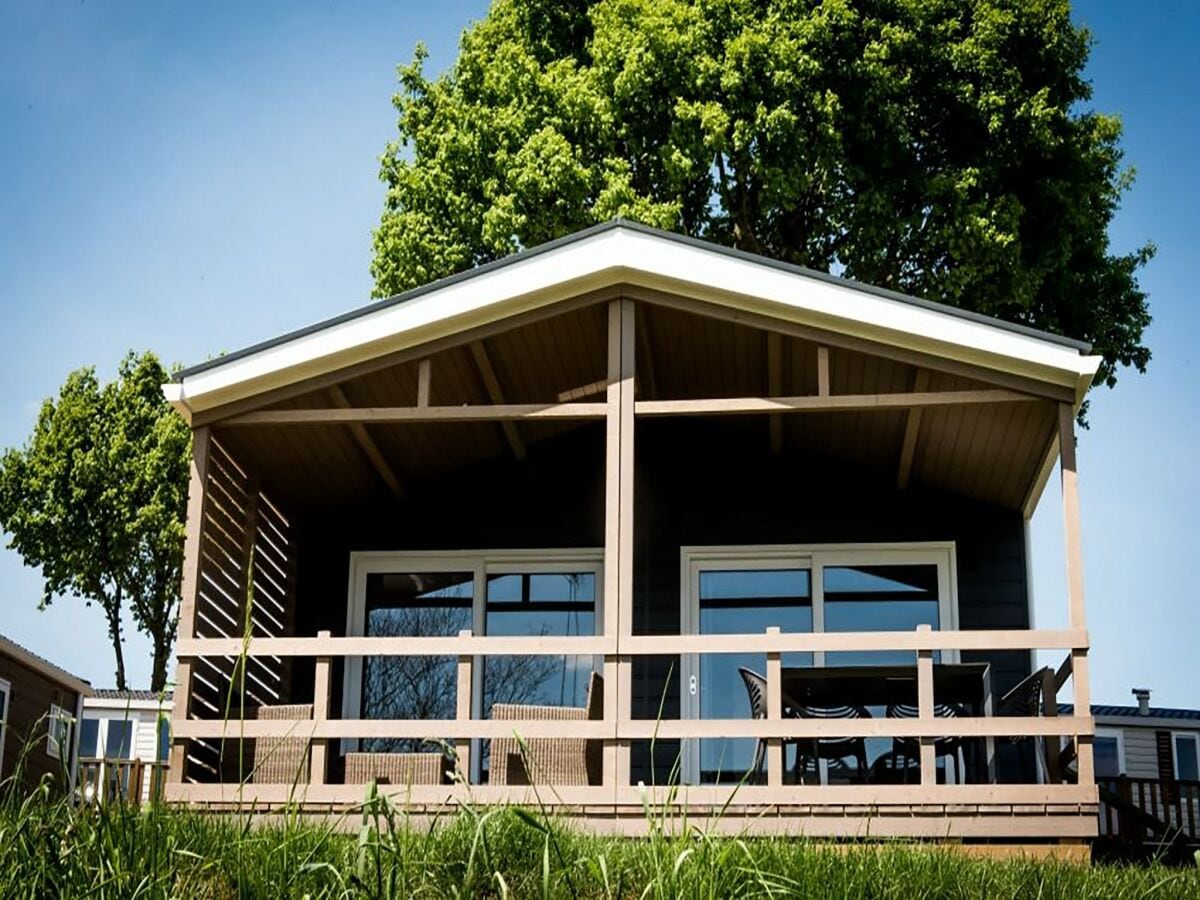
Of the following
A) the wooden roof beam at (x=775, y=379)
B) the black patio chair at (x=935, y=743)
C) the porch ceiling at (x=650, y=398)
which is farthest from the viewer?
the wooden roof beam at (x=775, y=379)

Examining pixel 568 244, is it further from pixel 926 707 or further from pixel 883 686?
pixel 926 707

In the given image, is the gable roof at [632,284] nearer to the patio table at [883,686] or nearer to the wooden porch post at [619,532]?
the wooden porch post at [619,532]

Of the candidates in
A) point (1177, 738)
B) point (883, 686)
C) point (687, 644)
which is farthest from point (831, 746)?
point (1177, 738)

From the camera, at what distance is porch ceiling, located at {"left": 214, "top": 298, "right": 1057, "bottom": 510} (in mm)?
9883

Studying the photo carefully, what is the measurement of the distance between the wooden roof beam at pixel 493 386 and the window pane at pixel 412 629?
1002 millimetres

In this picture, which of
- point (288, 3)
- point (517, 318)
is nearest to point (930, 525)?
point (517, 318)

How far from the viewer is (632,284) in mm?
9289

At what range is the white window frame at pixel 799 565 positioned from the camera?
11.0 m

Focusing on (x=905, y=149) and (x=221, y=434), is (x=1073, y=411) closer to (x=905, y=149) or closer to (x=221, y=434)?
(x=221, y=434)

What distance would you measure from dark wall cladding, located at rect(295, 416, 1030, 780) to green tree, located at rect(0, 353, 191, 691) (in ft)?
50.7

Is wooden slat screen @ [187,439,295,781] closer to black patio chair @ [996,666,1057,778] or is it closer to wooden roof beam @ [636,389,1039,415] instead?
wooden roof beam @ [636,389,1039,415]

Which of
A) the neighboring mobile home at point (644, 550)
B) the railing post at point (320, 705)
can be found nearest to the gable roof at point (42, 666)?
the neighboring mobile home at point (644, 550)

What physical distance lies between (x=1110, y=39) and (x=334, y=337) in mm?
14550

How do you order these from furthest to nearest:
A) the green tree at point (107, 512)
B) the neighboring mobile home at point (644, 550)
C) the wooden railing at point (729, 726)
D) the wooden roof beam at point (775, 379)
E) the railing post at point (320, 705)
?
the green tree at point (107, 512) < the wooden roof beam at point (775, 379) < the railing post at point (320, 705) < the neighboring mobile home at point (644, 550) < the wooden railing at point (729, 726)
